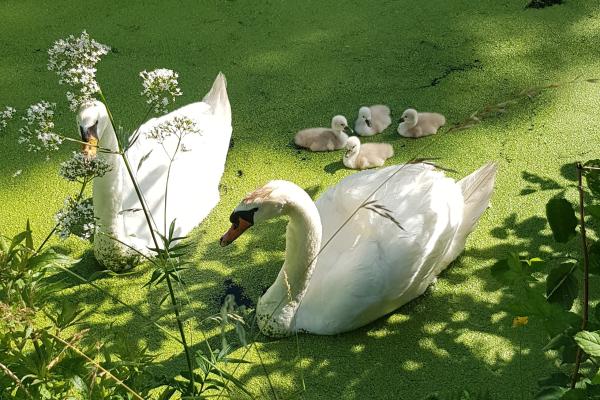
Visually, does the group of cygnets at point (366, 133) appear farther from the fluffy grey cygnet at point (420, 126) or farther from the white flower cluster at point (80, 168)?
the white flower cluster at point (80, 168)

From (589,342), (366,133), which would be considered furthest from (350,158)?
(589,342)

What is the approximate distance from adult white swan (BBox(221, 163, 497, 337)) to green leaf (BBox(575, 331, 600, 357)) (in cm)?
119

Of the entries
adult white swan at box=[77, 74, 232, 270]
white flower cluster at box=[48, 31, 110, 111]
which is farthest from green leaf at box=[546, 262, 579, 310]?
adult white swan at box=[77, 74, 232, 270]

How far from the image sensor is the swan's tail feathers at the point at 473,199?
313 cm

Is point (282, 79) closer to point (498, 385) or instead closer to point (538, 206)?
point (538, 206)

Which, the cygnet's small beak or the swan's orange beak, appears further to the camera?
the cygnet's small beak

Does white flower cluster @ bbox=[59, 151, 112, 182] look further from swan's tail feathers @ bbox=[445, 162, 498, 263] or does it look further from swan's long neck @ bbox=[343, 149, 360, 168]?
swan's long neck @ bbox=[343, 149, 360, 168]

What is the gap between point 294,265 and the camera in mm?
2820

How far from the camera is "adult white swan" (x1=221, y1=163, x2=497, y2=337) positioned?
8.91 ft

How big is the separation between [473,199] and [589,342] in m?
1.69

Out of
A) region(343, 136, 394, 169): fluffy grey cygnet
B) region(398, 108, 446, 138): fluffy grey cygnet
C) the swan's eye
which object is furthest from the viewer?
region(398, 108, 446, 138): fluffy grey cygnet

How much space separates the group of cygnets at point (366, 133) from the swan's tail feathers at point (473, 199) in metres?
0.65

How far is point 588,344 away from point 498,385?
50.5 inches

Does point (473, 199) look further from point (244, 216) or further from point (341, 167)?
point (244, 216)
